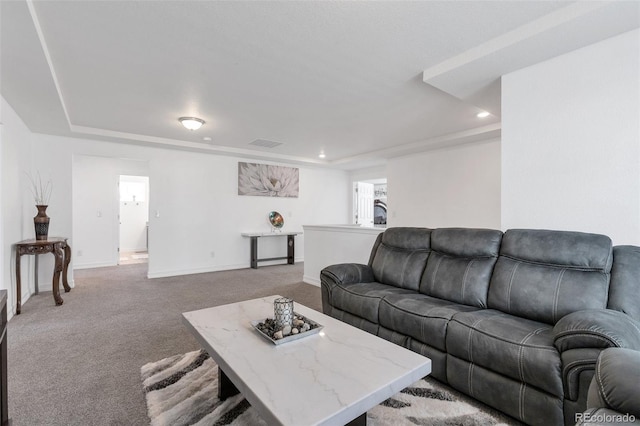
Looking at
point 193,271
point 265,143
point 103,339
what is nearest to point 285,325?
point 103,339

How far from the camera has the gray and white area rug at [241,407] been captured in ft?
5.17

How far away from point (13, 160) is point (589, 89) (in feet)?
17.6

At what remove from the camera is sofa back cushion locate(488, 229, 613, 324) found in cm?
177

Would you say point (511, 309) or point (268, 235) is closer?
point (511, 309)

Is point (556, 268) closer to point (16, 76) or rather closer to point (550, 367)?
point (550, 367)

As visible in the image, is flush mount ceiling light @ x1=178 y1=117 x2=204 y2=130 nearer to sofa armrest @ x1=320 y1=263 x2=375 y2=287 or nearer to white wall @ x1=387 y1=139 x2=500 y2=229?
sofa armrest @ x1=320 y1=263 x2=375 y2=287

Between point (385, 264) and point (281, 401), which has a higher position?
point (385, 264)

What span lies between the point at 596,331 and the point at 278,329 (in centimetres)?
147

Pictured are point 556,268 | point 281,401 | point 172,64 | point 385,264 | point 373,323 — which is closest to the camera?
point 281,401

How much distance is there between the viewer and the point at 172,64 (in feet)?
8.14

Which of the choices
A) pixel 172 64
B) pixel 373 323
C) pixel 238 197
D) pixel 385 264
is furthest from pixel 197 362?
pixel 238 197

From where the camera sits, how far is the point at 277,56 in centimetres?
236

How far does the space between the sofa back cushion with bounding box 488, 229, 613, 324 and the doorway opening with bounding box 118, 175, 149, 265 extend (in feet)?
26.2

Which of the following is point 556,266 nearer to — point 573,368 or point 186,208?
point 573,368
